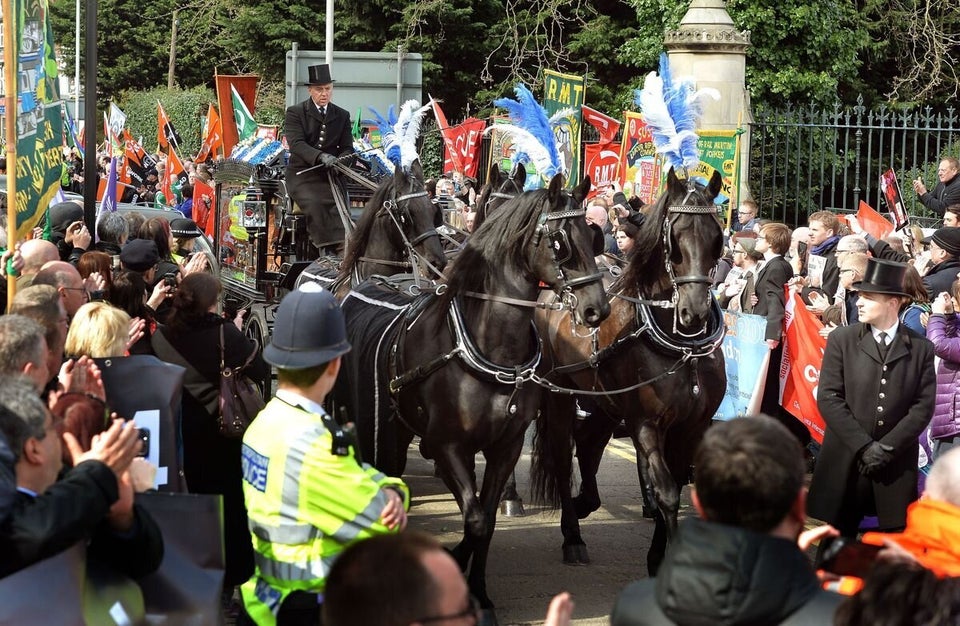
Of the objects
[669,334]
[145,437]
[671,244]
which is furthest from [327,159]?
[145,437]

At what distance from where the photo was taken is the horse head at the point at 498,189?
8.98 m

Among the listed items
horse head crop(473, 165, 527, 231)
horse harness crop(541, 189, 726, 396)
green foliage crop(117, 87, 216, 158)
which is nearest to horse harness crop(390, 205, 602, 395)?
horse harness crop(541, 189, 726, 396)

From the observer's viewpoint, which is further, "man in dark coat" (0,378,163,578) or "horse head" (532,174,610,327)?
"horse head" (532,174,610,327)

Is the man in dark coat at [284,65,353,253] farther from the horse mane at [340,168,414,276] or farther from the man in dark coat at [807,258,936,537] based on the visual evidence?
the man in dark coat at [807,258,936,537]

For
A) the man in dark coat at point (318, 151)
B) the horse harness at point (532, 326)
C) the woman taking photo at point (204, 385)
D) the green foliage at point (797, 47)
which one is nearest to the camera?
the woman taking photo at point (204, 385)

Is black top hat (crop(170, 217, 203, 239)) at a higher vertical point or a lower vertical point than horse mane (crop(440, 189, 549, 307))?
lower

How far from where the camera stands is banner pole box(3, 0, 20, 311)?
21.3ft

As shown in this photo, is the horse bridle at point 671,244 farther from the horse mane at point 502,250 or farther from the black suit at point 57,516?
the black suit at point 57,516

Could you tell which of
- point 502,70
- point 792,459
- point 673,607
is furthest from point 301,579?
point 502,70

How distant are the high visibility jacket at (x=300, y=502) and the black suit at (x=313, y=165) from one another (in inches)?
285

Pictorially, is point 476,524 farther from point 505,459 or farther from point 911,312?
point 911,312

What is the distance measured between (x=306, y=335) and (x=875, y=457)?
3.55 metres

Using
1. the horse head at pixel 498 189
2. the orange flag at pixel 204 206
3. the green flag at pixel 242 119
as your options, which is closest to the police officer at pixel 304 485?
the horse head at pixel 498 189

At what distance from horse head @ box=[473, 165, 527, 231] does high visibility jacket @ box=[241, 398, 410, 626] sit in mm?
5277
